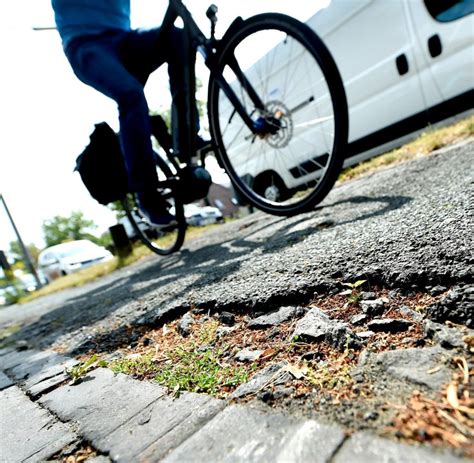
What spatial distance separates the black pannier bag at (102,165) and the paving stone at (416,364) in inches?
108

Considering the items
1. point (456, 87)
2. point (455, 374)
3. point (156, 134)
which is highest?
point (156, 134)

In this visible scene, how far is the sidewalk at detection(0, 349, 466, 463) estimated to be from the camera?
623mm

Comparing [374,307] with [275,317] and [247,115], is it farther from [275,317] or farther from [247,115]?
[247,115]

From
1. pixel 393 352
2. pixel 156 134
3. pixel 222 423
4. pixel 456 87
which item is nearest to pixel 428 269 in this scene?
pixel 393 352

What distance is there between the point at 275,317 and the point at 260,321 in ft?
0.17

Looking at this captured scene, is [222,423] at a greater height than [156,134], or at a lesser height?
lesser

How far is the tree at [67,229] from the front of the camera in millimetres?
54062

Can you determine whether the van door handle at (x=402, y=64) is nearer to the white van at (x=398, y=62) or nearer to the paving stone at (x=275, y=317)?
the white van at (x=398, y=62)

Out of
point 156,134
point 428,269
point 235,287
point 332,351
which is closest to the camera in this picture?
point 332,351

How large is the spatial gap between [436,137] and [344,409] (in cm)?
380

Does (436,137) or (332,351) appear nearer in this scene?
(332,351)

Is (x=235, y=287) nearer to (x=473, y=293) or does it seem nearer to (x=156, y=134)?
(x=473, y=293)

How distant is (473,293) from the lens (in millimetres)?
930

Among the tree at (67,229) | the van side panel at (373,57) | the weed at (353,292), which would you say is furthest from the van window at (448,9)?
the tree at (67,229)
